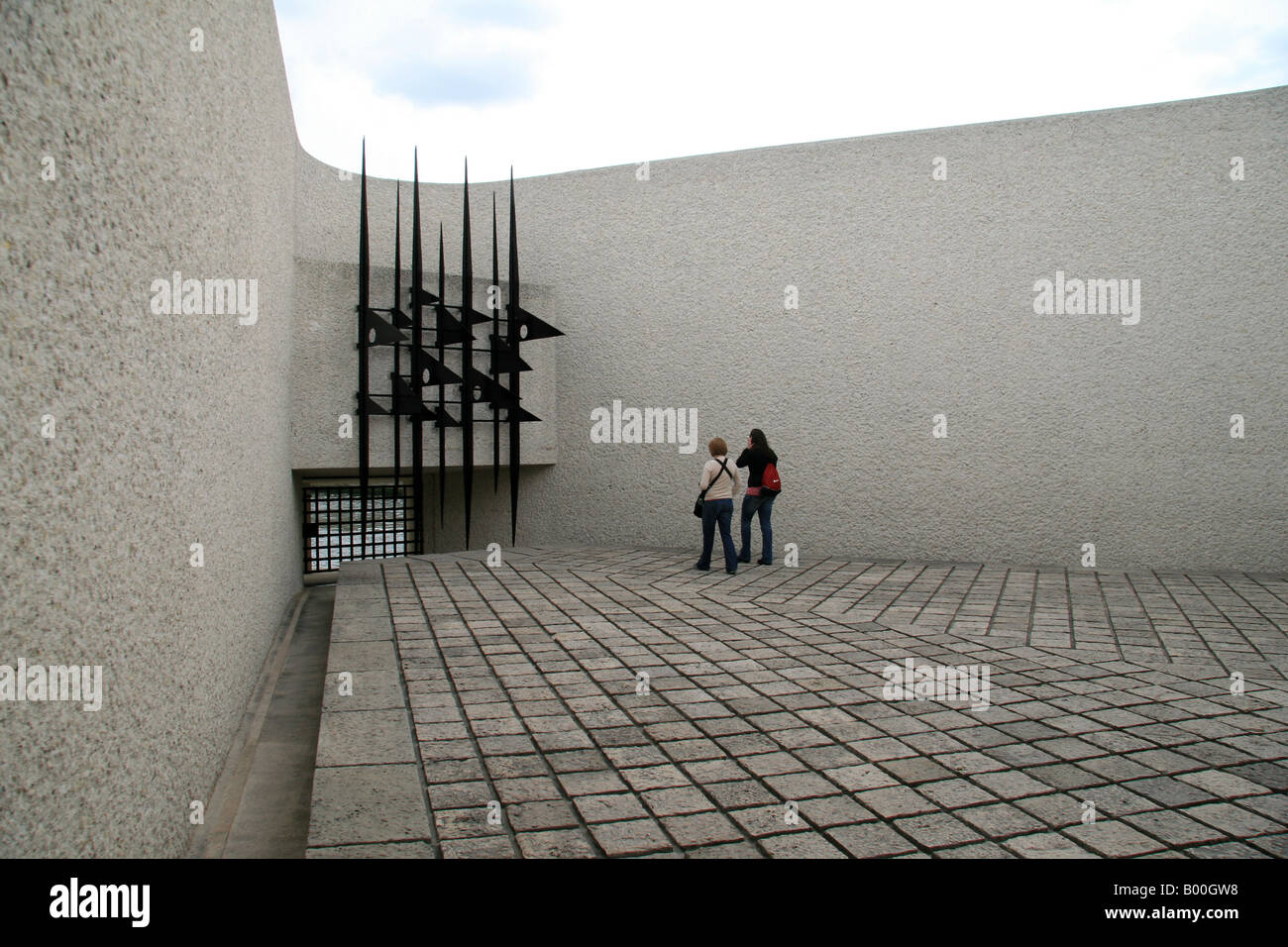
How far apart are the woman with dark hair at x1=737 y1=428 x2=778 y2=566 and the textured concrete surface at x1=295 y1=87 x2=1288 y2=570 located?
37.9 inches

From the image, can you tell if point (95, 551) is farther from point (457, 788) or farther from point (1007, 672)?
point (1007, 672)

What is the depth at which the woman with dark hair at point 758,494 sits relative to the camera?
8.92m

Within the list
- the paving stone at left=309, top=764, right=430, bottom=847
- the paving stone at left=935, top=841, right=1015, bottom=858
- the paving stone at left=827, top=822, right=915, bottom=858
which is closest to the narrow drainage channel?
the paving stone at left=309, top=764, right=430, bottom=847

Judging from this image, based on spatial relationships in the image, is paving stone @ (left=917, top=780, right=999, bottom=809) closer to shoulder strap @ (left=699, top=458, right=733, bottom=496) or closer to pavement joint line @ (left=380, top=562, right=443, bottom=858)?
pavement joint line @ (left=380, top=562, right=443, bottom=858)

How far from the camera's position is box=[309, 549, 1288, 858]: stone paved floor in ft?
9.05

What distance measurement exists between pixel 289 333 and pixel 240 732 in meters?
5.05

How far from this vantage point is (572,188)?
10.9 m

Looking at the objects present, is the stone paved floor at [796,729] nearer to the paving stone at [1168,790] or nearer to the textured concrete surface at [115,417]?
the paving stone at [1168,790]

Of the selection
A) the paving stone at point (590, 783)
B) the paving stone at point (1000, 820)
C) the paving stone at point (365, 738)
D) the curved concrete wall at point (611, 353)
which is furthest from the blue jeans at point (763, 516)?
the paving stone at point (1000, 820)

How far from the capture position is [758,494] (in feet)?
29.5

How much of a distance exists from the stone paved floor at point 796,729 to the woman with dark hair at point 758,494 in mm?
2069

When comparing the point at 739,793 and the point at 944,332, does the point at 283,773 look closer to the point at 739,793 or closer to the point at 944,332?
the point at 739,793
